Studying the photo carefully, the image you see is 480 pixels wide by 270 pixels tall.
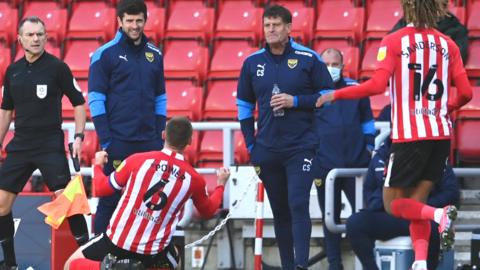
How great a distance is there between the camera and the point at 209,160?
12164 millimetres

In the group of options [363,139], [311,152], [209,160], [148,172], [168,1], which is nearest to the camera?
[148,172]

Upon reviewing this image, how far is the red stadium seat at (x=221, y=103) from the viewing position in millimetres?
12516

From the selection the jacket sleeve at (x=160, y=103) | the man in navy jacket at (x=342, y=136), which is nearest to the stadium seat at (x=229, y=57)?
the man in navy jacket at (x=342, y=136)

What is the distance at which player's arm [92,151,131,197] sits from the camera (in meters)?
7.60

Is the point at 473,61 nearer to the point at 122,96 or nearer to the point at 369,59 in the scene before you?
the point at 369,59

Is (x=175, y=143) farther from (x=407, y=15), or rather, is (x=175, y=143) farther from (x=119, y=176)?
(x=407, y=15)

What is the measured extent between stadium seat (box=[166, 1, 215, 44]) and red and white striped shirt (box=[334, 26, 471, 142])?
18.2 ft

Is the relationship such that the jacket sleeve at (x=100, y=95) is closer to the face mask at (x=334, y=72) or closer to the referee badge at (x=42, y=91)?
the referee badge at (x=42, y=91)

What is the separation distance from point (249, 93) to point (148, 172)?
6.07 feet

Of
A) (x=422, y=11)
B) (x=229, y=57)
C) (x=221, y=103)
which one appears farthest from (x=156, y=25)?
(x=422, y=11)

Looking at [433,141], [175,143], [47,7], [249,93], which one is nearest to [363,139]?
[249,93]

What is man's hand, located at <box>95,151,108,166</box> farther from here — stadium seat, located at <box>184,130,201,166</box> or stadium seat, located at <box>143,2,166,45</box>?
stadium seat, located at <box>143,2,166,45</box>

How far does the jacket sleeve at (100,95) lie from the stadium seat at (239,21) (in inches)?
160

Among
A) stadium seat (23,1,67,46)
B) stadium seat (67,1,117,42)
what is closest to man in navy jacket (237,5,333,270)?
stadium seat (67,1,117,42)
